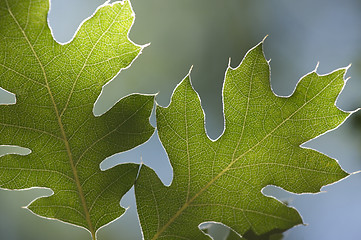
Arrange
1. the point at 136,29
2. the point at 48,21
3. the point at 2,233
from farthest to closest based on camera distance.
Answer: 1. the point at 136,29
2. the point at 2,233
3. the point at 48,21

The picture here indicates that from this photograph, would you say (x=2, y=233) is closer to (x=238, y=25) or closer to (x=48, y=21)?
(x=238, y=25)

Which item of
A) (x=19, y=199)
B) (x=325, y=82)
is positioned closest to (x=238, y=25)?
(x=19, y=199)

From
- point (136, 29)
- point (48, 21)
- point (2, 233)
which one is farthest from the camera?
point (136, 29)
